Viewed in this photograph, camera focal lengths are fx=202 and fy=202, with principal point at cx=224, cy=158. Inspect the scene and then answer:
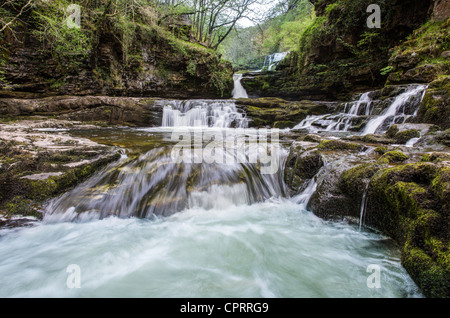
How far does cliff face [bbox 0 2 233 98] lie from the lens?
852 centimetres

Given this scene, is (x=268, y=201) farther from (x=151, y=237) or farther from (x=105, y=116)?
(x=105, y=116)

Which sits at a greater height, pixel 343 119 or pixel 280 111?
pixel 280 111

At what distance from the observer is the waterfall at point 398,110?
619cm

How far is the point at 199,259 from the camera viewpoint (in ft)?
7.93

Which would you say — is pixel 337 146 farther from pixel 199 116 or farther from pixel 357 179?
pixel 199 116

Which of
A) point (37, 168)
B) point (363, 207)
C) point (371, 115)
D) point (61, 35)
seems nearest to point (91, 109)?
point (61, 35)

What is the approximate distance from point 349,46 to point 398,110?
6.40 m

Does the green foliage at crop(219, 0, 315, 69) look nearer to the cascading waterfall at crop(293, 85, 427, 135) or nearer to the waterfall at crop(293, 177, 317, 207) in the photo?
the cascading waterfall at crop(293, 85, 427, 135)

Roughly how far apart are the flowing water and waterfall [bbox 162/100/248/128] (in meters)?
6.06

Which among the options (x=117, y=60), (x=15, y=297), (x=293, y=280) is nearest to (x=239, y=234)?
(x=293, y=280)

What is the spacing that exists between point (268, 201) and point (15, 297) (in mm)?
3533

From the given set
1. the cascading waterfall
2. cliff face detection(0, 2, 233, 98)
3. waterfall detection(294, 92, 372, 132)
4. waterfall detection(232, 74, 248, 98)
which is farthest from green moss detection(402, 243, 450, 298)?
waterfall detection(232, 74, 248, 98)

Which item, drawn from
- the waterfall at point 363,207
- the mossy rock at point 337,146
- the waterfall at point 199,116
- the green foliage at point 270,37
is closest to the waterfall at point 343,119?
the waterfall at point 199,116
